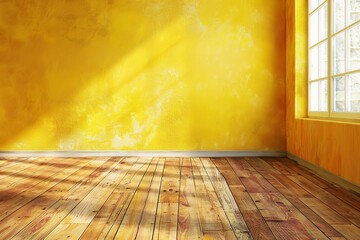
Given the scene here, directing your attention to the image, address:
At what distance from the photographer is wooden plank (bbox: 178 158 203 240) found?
1830 mm

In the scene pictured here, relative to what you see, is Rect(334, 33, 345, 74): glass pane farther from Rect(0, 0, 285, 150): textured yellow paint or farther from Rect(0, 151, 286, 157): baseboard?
Rect(0, 151, 286, 157): baseboard

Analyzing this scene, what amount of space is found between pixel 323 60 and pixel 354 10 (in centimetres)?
73

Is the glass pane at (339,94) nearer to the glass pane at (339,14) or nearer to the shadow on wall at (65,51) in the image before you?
the glass pane at (339,14)

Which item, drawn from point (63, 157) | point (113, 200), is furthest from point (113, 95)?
point (113, 200)

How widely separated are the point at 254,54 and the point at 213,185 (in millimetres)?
2273

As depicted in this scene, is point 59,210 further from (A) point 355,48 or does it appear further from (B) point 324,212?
(A) point 355,48

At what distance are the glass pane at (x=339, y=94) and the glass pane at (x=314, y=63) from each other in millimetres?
572

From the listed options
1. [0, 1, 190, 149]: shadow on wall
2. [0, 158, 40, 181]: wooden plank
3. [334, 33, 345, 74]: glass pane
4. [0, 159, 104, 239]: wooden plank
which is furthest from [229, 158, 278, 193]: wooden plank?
[0, 158, 40, 181]: wooden plank

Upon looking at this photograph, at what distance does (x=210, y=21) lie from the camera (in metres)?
4.50

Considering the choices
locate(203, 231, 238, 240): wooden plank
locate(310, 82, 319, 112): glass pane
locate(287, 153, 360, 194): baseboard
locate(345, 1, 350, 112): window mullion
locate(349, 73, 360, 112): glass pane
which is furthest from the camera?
locate(310, 82, 319, 112): glass pane

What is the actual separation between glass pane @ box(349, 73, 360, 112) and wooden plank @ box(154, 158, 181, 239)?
174 cm

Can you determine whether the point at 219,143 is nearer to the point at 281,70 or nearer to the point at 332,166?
the point at 281,70

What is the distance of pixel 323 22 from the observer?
142 inches

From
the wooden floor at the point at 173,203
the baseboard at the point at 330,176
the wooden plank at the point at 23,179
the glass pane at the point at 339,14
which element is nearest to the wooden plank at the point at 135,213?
the wooden floor at the point at 173,203
